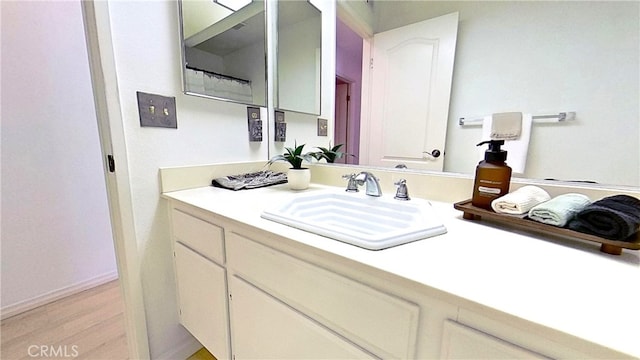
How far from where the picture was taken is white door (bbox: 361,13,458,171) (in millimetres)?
1003

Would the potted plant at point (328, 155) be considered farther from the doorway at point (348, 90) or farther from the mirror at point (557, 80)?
the mirror at point (557, 80)

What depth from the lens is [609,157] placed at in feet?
2.35

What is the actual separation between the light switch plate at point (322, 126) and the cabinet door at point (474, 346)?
45.6 inches

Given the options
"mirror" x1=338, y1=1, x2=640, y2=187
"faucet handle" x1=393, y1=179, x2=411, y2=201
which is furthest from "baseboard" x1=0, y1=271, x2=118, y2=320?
"mirror" x1=338, y1=1, x2=640, y2=187

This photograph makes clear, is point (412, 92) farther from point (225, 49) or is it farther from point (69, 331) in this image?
point (69, 331)

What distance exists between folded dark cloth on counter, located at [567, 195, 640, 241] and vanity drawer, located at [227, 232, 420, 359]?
441 millimetres

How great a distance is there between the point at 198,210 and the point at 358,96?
894mm

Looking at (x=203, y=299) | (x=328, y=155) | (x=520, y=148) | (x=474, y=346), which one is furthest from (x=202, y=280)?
(x=520, y=148)

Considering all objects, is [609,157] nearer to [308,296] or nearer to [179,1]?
[308,296]

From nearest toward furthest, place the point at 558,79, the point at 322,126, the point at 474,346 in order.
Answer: the point at 474,346 → the point at 558,79 → the point at 322,126

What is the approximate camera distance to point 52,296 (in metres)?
1.52

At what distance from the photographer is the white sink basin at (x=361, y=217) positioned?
544 mm

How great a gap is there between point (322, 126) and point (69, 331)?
5.72 ft

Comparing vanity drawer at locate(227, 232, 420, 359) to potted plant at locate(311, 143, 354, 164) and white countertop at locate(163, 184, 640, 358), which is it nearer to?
white countertop at locate(163, 184, 640, 358)
